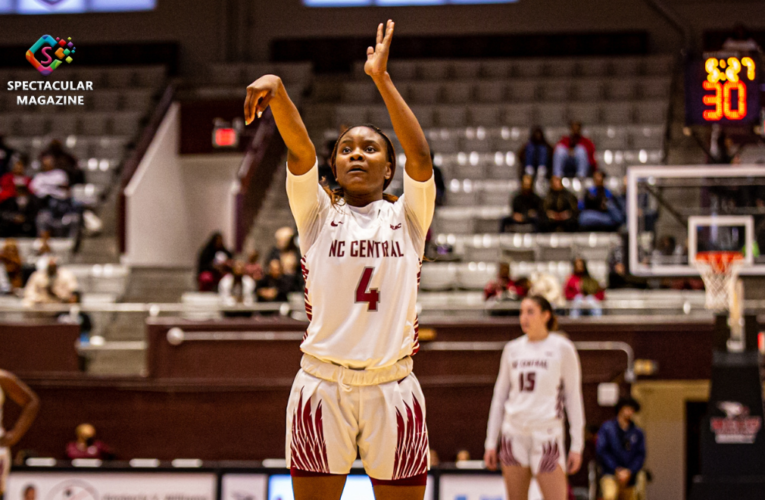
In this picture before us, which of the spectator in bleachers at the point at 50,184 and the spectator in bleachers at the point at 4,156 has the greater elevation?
the spectator in bleachers at the point at 4,156

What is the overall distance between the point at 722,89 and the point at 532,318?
16.5 ft

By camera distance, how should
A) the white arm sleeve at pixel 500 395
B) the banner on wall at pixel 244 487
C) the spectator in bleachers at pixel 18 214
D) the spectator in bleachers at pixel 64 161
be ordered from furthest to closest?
1. the spectator in bleachers at pixel 64 161
2. the spectator in bleachers at pixel 18 214
3. the banner on wall at pixel 244 487
4. the white arm sleeve at pixel 500 395

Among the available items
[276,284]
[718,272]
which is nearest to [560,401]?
[718,272]

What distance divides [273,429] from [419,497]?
713 cm

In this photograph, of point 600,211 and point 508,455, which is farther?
point 600,211

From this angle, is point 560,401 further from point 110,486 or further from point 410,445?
point 110,486

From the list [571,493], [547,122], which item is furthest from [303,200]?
[547,122]

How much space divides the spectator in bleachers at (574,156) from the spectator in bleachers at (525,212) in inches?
38.2

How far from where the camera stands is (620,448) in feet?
30.9

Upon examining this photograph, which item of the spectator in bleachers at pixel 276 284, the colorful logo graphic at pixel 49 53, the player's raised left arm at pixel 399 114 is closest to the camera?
the player's raised left arm at pixel 399 114

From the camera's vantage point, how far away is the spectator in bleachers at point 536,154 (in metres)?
14.0

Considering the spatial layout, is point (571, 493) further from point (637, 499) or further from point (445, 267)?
point (445, 267)

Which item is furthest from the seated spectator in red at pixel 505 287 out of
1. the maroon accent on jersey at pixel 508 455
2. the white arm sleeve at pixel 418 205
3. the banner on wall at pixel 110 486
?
the white arm sleeve at pixel 418 205

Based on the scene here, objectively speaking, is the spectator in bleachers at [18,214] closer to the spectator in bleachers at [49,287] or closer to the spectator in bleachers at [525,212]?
the spectator in bleachers at [49,287]
